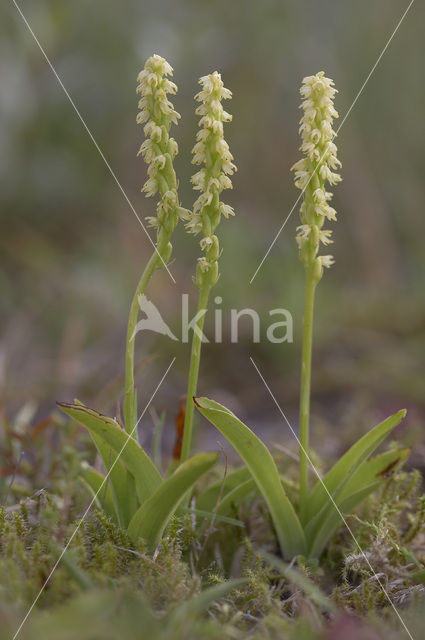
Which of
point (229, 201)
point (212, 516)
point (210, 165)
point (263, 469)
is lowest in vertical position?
point (212, 516)

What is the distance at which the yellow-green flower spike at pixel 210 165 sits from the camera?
129 centimetres

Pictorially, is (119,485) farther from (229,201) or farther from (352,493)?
(229,201)

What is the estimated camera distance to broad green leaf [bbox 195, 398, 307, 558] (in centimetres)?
128

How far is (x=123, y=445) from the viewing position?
132 cm

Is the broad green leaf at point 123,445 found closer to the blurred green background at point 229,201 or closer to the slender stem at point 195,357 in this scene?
the slender stem at point 195,357

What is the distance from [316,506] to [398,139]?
15.1ft

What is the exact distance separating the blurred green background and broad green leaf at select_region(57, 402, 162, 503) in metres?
0.82

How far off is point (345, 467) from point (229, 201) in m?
4.06

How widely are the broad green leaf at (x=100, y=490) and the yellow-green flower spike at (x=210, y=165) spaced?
1.76ft

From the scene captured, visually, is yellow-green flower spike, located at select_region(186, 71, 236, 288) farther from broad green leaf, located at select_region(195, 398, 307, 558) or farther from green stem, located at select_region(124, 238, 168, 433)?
broad green leaf, located at select_region(195, 398, 307, 558)

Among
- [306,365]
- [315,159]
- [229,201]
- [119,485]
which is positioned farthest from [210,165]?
[229,201]

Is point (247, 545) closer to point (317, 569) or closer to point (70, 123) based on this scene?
point (317, 569)

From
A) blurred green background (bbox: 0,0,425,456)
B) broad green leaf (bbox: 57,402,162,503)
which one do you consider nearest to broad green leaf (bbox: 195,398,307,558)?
broad green leaf (bbox: 57,402,162,503)

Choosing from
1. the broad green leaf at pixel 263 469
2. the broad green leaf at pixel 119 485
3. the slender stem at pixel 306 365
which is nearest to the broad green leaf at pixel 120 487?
the broad green leaf at pixel 119 485
